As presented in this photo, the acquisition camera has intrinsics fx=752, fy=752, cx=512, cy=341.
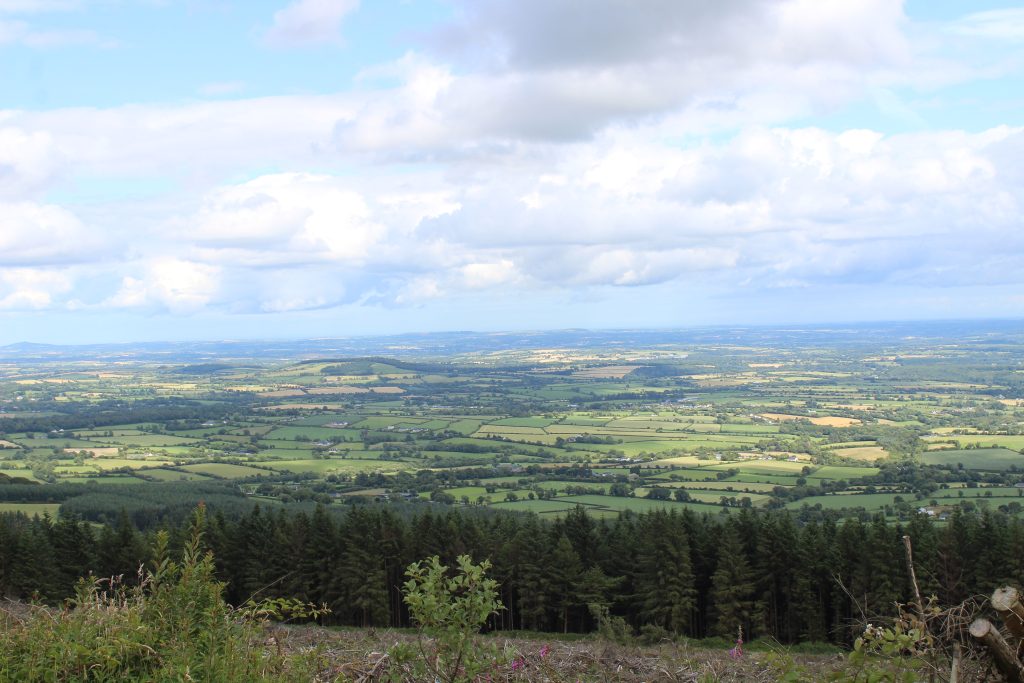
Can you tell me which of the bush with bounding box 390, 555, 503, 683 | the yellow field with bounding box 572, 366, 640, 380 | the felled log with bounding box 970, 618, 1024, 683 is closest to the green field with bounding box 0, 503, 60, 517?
the bush with bounding box 390, 555, 503, 683

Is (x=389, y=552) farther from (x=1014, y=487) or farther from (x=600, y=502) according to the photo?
A: (x=1014, y=487)

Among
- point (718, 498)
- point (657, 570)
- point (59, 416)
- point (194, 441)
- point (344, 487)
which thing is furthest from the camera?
point (59, 416)

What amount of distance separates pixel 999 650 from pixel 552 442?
88.2 meters

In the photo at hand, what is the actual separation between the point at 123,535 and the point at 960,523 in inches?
1390

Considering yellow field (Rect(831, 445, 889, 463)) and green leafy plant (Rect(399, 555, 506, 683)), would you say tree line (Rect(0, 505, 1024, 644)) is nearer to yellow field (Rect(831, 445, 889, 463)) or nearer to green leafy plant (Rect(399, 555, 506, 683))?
green leafy plant (Rect(399, 555, 506, 683))

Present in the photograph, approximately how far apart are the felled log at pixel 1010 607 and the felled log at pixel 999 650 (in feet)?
0.32

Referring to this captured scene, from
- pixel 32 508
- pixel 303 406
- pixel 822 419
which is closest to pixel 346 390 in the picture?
pixel 303 406

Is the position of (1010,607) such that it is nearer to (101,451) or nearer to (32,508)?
(32,508)

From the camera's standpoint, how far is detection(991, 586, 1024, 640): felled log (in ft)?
14.9

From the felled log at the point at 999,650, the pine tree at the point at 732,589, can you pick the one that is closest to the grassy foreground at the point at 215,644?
the felled log at the point at 999,650

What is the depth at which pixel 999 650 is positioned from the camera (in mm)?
4602

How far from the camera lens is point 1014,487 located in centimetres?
5641

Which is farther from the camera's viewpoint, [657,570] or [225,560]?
[225,560]

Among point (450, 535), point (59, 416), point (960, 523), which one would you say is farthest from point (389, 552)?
point (59, 416)
